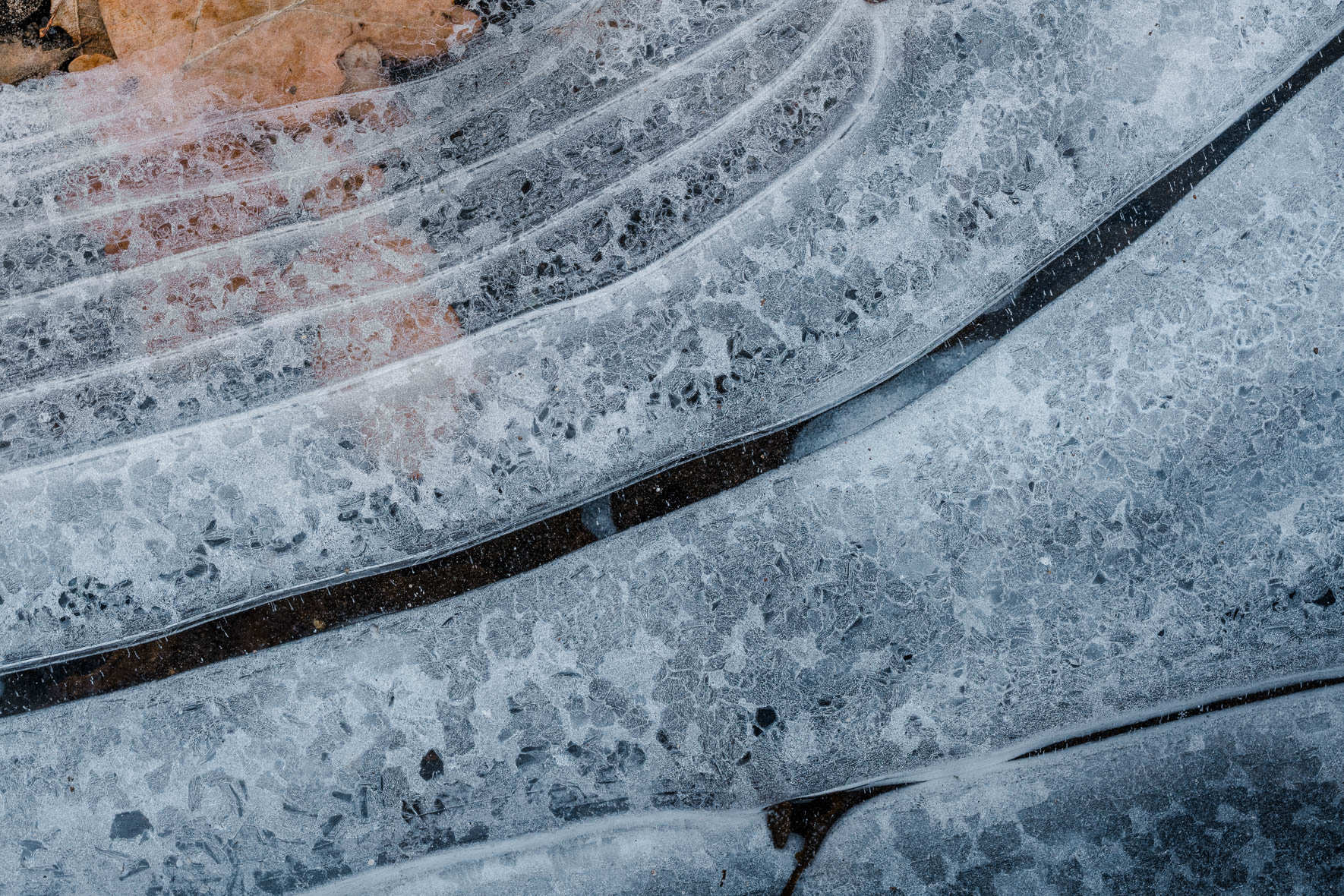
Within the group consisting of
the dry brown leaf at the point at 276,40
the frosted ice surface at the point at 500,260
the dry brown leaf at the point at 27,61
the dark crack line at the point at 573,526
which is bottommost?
the dark crack line at the point at 573,526

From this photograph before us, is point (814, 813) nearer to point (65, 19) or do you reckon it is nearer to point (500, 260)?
point (500, 260)

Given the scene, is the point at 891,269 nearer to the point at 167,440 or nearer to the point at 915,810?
the point at 915,810

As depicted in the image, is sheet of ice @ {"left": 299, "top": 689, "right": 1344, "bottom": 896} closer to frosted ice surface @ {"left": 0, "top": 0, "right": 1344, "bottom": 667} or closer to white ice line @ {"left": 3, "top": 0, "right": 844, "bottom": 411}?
frosted ice surface @ {"left": 0, "top": 0, "right": 1344, "bottom": 667}

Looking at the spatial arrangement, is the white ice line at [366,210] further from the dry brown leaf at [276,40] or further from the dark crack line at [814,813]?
the dark crack line at [814,813]

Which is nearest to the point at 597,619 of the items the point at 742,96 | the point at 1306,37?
the point at 742,96

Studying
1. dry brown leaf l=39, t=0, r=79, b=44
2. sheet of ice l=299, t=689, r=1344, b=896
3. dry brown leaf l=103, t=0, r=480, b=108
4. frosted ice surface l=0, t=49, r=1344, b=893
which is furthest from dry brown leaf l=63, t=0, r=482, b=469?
sheet of ice l=299, t=689, r=1344, b=896

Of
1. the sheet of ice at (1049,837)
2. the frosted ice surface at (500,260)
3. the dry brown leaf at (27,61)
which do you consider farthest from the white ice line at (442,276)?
the sheet of ice at (1049,837)

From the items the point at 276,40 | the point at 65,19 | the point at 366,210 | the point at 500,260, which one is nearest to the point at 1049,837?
the point at 500,260
